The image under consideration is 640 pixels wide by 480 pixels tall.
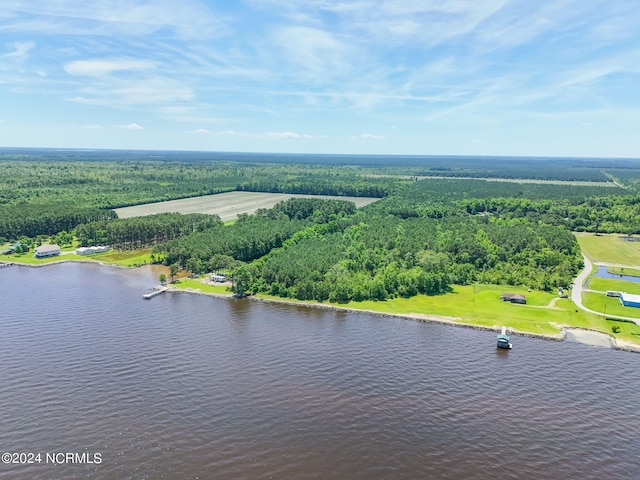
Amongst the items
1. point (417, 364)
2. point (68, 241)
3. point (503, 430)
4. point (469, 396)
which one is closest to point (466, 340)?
point (417, 364)

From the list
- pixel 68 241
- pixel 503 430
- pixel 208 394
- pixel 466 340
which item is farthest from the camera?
pixel 68 241

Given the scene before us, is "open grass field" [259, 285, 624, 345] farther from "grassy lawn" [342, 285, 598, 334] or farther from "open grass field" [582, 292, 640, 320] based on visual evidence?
"open grass field" [582, 292, 640, 320]

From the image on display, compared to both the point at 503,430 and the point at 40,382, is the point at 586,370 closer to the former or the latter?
the point at 503,430

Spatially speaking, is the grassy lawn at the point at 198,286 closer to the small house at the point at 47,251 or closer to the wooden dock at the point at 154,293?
the wooden dock at the point at 154,293

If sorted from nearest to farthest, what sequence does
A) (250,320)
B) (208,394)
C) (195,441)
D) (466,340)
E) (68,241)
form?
(195,441), (208,394), (466,340), (250,320), (68,241)

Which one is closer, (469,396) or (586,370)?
(469,396)

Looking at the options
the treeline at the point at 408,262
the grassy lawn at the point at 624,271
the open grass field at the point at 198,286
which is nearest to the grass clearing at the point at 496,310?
the treeline at the point at 408,262
